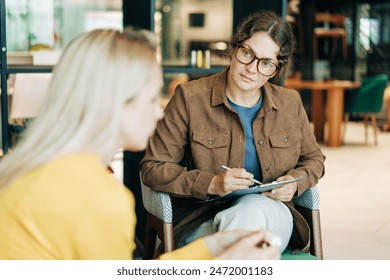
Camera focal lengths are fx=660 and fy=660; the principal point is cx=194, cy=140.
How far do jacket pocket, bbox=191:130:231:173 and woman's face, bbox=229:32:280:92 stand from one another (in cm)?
21

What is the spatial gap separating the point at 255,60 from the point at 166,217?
0.66 m

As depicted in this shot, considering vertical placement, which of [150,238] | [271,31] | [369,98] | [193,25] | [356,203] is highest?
[271,31]

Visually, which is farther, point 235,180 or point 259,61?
point 259,61

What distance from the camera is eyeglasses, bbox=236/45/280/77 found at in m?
2.44

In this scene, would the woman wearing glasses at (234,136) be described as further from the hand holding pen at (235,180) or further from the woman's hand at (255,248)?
the woman's hand at (255,248)

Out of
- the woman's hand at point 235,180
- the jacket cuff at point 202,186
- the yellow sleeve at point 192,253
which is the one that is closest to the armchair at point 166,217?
the jacket cuff at point 202,186

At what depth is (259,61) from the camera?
2.44m

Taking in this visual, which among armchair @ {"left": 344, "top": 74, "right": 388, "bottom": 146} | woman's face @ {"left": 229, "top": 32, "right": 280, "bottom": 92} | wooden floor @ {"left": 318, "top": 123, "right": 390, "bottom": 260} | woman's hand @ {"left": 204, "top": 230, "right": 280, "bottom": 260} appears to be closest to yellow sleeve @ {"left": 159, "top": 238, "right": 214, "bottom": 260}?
woman's hand @ {"left": 204, "top": 230, "right": 280, "bottom": 260}

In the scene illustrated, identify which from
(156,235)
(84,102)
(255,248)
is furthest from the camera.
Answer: (156,235)

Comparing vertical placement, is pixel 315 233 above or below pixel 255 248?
below

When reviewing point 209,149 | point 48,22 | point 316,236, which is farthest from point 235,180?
point 48,22

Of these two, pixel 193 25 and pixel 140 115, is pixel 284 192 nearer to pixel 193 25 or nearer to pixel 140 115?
pixel 140 115

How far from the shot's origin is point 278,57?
2480mm
